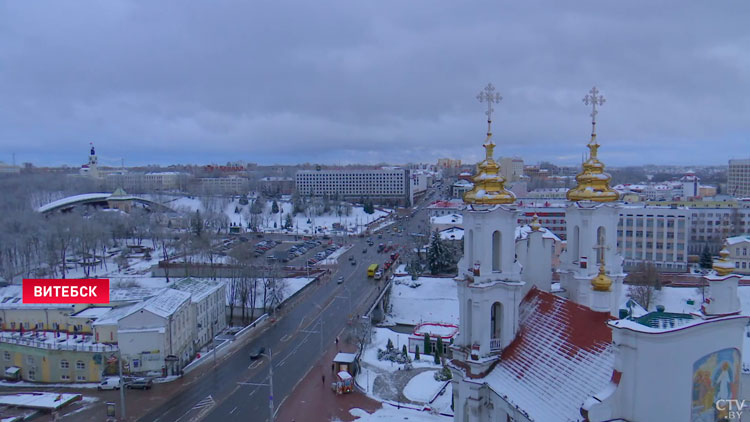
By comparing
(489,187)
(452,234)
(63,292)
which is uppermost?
(489,187)

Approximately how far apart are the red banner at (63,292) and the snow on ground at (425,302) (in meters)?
20.0

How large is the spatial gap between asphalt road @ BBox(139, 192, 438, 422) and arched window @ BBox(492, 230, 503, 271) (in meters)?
12.8

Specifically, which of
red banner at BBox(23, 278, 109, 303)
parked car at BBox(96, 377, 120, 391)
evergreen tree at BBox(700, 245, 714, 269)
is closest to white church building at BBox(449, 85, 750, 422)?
parked car at BBox(96, 377, 120, 391)

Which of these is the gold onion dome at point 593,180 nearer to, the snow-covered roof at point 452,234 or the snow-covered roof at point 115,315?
the snow-covered roof at point 115,315

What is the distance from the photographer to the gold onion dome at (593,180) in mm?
16531

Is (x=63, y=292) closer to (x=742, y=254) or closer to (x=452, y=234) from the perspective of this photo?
(x=452, y=234)

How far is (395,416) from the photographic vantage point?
21953mm

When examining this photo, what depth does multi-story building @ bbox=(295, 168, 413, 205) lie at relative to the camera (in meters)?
124

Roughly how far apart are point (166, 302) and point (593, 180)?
23.3 m

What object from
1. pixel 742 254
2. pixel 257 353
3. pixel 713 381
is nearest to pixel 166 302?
A: pixel 257 353

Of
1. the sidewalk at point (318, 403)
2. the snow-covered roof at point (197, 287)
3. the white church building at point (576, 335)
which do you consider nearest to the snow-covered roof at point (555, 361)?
the white church building at point (576, 335)

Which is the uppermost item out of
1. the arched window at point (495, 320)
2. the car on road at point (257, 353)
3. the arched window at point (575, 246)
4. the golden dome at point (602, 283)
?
the arched window at point (575, 246)

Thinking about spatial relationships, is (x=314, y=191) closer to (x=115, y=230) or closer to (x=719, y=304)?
(x=115, y=230)

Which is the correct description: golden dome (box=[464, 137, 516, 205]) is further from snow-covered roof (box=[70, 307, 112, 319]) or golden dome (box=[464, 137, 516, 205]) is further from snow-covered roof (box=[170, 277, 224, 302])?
snow-covered roof (box=[70, 307, 112, 319])
